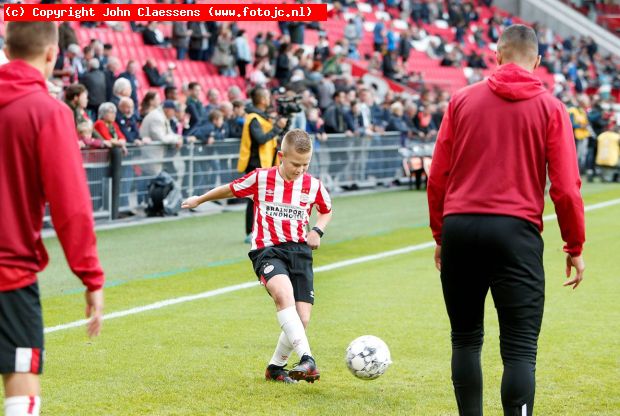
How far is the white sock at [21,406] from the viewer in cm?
433

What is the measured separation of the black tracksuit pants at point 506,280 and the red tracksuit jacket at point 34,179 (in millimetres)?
1875

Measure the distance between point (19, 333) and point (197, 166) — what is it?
48.0 feet

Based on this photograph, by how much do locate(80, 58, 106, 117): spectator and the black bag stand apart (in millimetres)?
1883

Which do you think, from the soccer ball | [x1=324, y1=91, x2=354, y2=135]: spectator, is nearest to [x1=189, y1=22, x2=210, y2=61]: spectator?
[x1=324, y1=91, x2=354, y2=135]: spectator

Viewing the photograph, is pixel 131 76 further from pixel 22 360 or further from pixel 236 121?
pixel 22 360

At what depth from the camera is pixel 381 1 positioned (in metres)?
42.7

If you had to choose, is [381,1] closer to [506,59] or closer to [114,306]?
[114,306]

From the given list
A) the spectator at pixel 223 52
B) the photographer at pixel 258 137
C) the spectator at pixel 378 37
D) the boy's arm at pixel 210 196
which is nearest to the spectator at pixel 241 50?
the spectator at pixel 223 52

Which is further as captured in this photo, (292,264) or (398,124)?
(398,124)

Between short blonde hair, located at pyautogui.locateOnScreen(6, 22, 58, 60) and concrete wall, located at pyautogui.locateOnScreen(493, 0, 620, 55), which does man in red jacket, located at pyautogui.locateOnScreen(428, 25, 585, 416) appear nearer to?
short blonde hair, located at pyautogui.locateOnScreen(6, 22, 58, 60)

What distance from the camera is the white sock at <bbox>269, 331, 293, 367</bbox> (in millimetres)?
7367

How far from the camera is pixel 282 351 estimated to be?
7395 mm

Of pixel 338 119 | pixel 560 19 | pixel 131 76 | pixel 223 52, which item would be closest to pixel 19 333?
pixel 131 76

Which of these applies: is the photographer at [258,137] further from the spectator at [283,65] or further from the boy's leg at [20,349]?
the spectator at [283,65]
